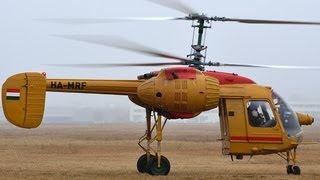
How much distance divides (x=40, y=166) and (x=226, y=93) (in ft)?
25.8

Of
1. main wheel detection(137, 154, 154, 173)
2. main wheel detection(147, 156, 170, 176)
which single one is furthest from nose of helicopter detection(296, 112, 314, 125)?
main wheel detection(137, 154, 154, 173)

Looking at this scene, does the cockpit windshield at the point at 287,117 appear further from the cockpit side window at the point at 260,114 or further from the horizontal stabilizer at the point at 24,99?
the horizontal stabilizer at the point at 24,99

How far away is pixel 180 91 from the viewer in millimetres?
21391

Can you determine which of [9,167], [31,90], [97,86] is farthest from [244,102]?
[9,167]

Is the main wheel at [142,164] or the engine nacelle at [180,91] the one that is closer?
the engine nacelle at [180,91]

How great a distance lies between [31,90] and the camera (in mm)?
21312

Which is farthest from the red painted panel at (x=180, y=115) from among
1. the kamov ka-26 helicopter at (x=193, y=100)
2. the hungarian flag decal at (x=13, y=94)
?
the hungarian flag decal at (x=13, y=94)

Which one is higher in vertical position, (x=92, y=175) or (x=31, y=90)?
(x=31, y=90)

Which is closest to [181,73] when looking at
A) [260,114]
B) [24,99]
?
[260,114]

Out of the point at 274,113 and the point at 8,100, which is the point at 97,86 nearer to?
the point at 8,100

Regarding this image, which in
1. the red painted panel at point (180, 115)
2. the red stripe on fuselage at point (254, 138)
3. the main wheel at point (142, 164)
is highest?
the red painted panel at point (180, 115)

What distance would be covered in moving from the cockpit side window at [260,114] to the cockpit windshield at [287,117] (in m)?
0.38

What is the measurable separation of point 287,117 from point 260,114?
3.41 feet

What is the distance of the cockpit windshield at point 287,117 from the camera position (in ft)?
74.3
